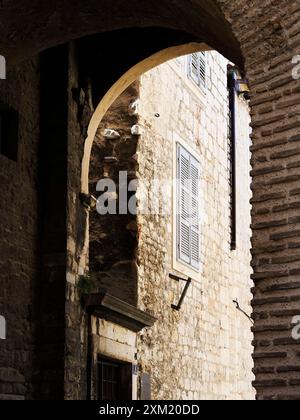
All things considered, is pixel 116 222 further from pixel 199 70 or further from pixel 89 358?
pixel 199 70

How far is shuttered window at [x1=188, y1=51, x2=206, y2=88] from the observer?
13.0 m

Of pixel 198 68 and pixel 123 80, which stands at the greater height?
pixel 198 68

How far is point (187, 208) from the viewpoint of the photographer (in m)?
12.4

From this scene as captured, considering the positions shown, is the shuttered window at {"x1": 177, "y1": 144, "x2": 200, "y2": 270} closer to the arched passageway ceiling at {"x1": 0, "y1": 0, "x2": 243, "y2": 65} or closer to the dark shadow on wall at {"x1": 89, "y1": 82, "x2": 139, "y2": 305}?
the dark shadow on wall at {"x1": 89, "y1": 82, "x2": 139, "y2": 305}

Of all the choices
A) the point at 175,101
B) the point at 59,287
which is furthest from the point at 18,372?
the point at 175,101

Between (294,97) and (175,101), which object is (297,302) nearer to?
(294,97)

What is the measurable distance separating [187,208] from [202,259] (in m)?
0.98

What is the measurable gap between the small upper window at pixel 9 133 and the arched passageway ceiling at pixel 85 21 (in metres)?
0.49

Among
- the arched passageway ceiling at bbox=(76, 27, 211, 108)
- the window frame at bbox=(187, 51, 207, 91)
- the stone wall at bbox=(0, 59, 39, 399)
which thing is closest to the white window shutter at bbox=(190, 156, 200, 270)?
the window frame at bbox=(187, 51, 207, 91)

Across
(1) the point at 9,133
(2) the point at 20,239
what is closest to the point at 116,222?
(2) the point at 20,239

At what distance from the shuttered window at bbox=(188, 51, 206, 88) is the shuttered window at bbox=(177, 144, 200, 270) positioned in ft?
3.97

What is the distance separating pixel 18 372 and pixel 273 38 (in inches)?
155

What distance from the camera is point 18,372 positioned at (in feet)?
25.7

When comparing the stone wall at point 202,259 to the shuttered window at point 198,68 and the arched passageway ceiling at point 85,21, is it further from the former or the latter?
the arched passageway ceiling at point 85,21
